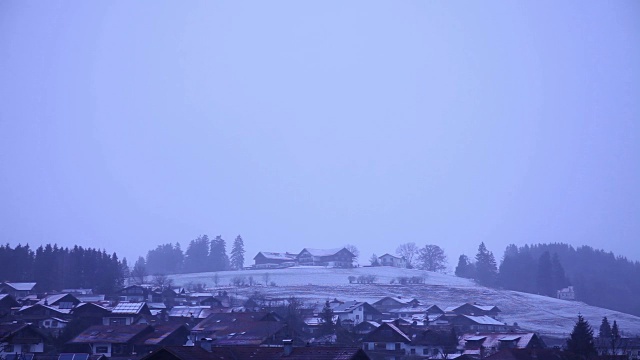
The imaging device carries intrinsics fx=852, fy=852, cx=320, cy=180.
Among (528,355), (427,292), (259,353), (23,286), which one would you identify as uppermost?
(427,292)

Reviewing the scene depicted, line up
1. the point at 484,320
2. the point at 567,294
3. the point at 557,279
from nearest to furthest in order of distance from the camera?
the point at 484,320
the point at 567,294
the point at 557,279

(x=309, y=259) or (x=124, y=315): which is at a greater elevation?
(x=309, y=259)

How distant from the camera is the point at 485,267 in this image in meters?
134

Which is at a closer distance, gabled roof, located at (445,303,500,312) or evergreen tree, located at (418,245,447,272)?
gabled roof, located at (445,303,500,312)

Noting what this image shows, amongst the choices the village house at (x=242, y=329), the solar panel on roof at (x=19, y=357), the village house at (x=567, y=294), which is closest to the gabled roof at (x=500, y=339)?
the village house at (x=242, y=329)

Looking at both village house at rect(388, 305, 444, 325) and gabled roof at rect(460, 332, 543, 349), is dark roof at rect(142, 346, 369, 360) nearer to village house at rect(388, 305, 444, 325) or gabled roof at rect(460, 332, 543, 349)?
gabled roof at rect(460, 332, 543, 349)

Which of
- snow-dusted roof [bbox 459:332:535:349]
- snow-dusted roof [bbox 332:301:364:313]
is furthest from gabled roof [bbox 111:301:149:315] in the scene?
snow-dusted roof [bbox 459:332:535:349]

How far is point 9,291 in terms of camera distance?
94500 millimetres

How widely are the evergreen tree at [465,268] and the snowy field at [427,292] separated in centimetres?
894

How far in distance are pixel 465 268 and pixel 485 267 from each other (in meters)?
10.4

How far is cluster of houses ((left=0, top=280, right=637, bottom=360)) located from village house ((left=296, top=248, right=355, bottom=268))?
165 ft

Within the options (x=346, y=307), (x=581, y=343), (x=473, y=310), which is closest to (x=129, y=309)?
(x=346, y=307)

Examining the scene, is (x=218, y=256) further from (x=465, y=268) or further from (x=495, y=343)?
(x=495, y=343)

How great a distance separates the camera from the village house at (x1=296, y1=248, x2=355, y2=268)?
141625 mm
